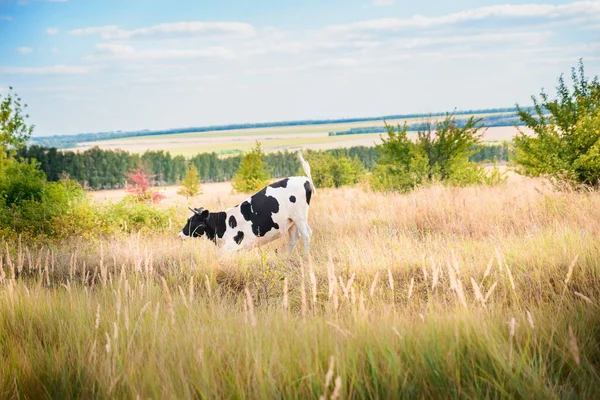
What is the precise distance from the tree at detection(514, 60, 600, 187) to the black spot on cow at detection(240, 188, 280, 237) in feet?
28.7

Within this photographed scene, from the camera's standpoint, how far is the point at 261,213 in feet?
30.9

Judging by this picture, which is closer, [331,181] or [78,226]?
[78,226]

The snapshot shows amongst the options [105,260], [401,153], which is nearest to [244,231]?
[105,260]

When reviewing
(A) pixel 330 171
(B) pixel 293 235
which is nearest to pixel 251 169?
(A) pixel 330 171

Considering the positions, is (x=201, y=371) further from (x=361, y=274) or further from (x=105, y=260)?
(x=105, y=260)

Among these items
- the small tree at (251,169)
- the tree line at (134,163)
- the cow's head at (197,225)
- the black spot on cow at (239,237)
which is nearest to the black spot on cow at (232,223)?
the black spot on cow at (239,237)

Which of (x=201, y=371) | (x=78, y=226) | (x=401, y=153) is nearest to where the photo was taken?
(x=201, y=371)

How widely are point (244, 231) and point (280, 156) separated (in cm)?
9385

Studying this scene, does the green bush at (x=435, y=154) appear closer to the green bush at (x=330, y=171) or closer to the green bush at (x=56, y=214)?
the green bush at (x=56, y=214)

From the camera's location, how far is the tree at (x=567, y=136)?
15.4 m

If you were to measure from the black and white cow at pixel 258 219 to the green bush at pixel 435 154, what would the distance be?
38.8 feet

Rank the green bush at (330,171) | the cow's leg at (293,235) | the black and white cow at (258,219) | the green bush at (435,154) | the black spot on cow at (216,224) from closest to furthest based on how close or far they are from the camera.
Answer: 1. the black and white cow at (258,219)
2. the black spot on cow at (216,224)
3. the cow's leg at (293,235)
4. the green bush at (435,154)
5. the green bush at (330,171)

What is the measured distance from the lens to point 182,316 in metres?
4.76

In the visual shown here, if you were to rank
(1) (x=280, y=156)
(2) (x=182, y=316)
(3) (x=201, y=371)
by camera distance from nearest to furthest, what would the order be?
(3) (x=201, y=371) < (2) (x=182, y=316) < (1) (x=280, y=156)
